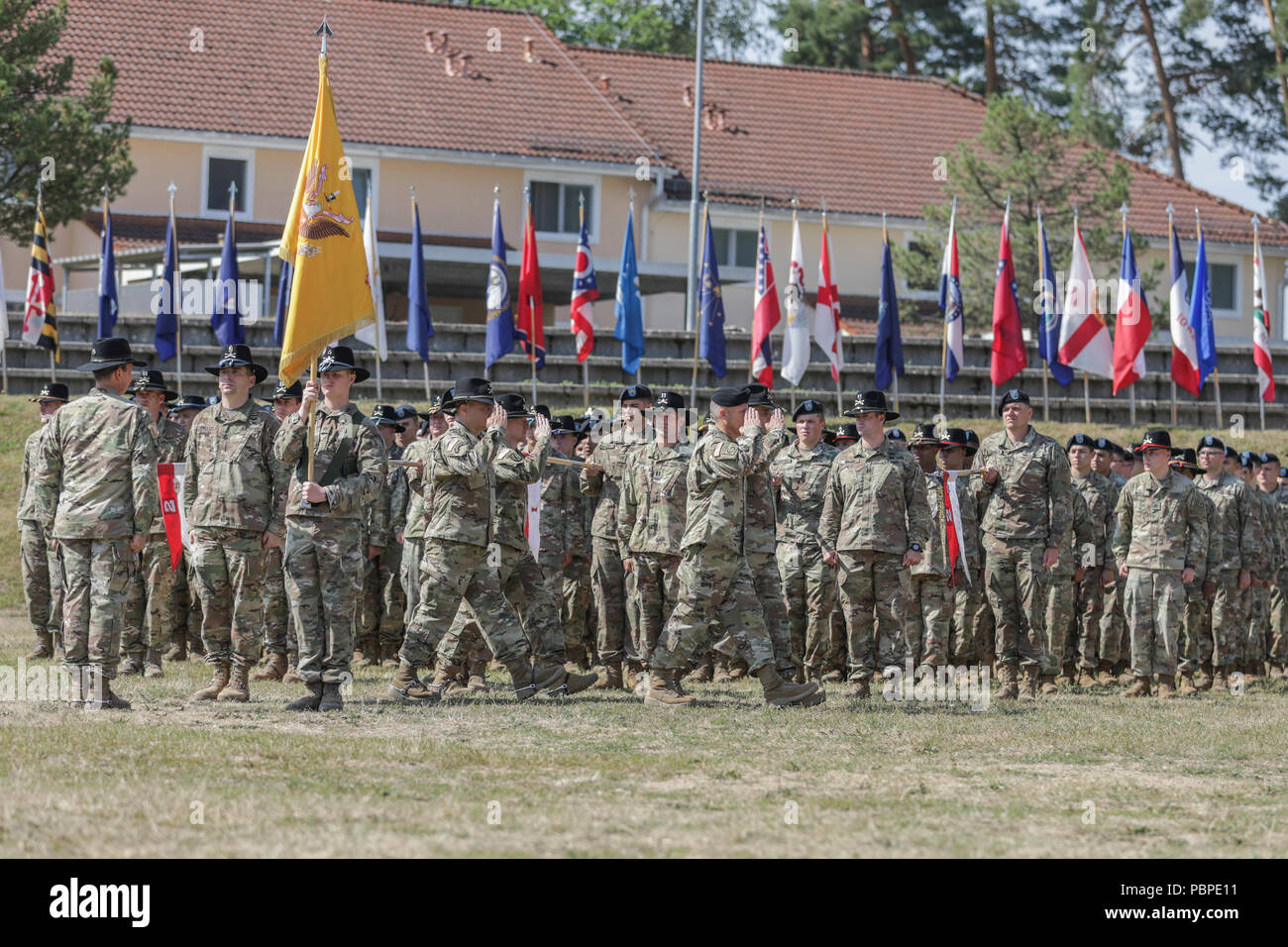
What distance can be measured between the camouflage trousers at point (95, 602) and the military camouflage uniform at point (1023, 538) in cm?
674

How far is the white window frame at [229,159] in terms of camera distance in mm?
33375

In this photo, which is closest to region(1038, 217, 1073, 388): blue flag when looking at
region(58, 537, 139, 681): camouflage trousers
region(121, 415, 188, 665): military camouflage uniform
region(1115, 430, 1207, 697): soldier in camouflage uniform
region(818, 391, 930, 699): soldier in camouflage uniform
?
region(1115, 430, 1207, 697): soldier in camouflage uniform

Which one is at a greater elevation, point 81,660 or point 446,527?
point 446,527

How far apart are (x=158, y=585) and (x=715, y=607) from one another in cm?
489

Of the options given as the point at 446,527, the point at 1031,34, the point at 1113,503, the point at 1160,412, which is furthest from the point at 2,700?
the point at 1031,34

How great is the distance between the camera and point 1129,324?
23.2 m

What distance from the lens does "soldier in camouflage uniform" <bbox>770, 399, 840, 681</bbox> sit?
1384cm

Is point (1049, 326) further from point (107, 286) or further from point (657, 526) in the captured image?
point (657, 526)

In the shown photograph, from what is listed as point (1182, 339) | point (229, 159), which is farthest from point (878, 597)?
point (229, 159)

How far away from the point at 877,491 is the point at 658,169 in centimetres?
2329

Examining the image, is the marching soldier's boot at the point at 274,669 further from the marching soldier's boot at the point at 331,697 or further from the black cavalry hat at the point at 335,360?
the black cavalry hat at the point at 335,360

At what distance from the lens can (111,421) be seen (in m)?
10.5
